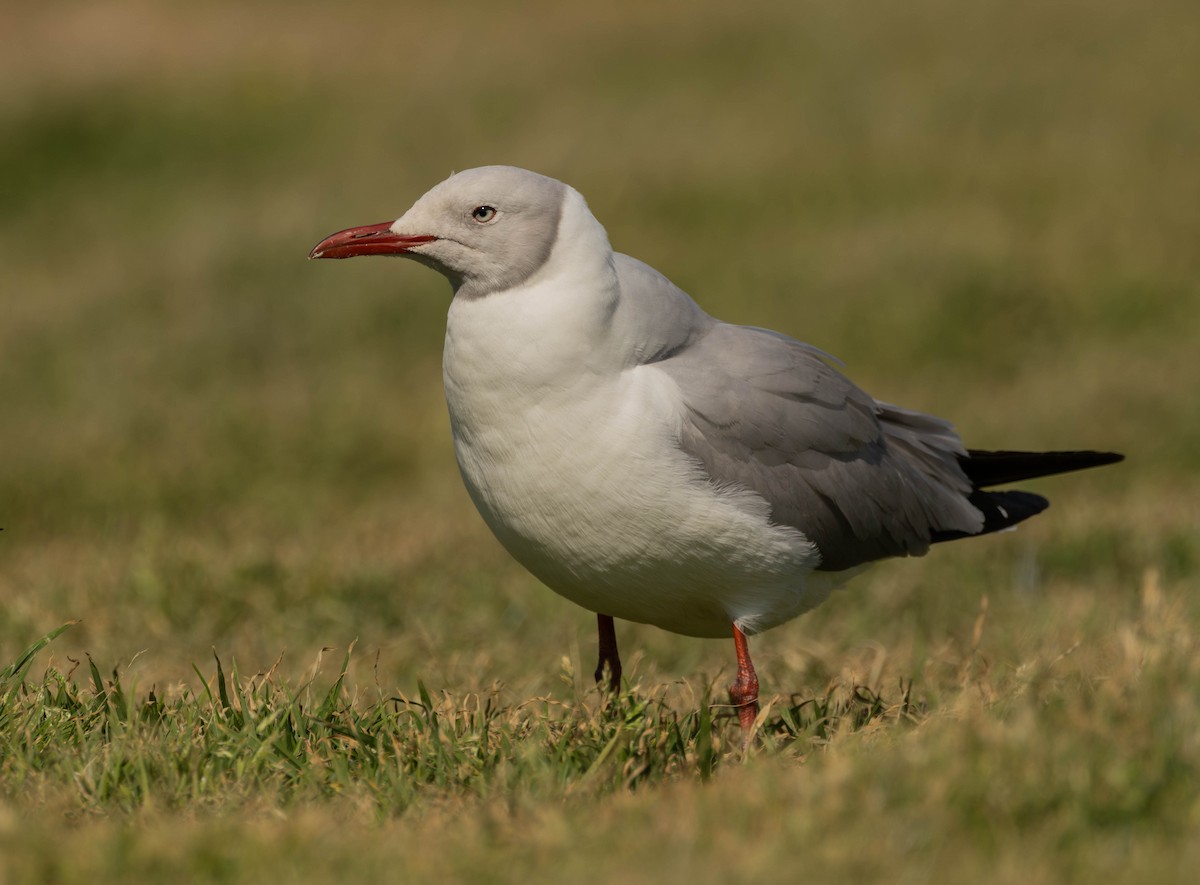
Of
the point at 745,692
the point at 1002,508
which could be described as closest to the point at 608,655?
the point at 745,692

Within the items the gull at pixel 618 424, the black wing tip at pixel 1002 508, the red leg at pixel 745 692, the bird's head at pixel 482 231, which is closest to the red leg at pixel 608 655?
the gull at pixel 618 424

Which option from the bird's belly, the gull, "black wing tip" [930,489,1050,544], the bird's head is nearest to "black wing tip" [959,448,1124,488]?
"black wing tip" [930,489,1050,544]

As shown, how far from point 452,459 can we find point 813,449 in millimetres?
5204

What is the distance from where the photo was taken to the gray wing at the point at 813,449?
175 inches

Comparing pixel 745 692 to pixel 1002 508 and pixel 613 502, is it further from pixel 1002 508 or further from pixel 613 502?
pixel 1002 508

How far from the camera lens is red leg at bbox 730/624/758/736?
171 inches

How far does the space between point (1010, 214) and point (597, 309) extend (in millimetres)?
9328

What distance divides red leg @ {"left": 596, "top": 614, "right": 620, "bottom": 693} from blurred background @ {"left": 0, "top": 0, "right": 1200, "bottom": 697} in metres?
0.38

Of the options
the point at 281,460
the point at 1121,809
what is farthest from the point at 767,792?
the point at 281,460

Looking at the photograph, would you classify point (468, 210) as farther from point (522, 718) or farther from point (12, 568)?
point (12, 568)

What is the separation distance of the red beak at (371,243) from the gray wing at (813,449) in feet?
2.64

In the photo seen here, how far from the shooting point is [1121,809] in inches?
124

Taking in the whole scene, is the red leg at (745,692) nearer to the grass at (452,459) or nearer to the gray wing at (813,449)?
the grass at (452,459)

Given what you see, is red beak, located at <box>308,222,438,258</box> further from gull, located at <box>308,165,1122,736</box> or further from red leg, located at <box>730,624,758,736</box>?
red leg, located at <box>730,624,758,736</box>
